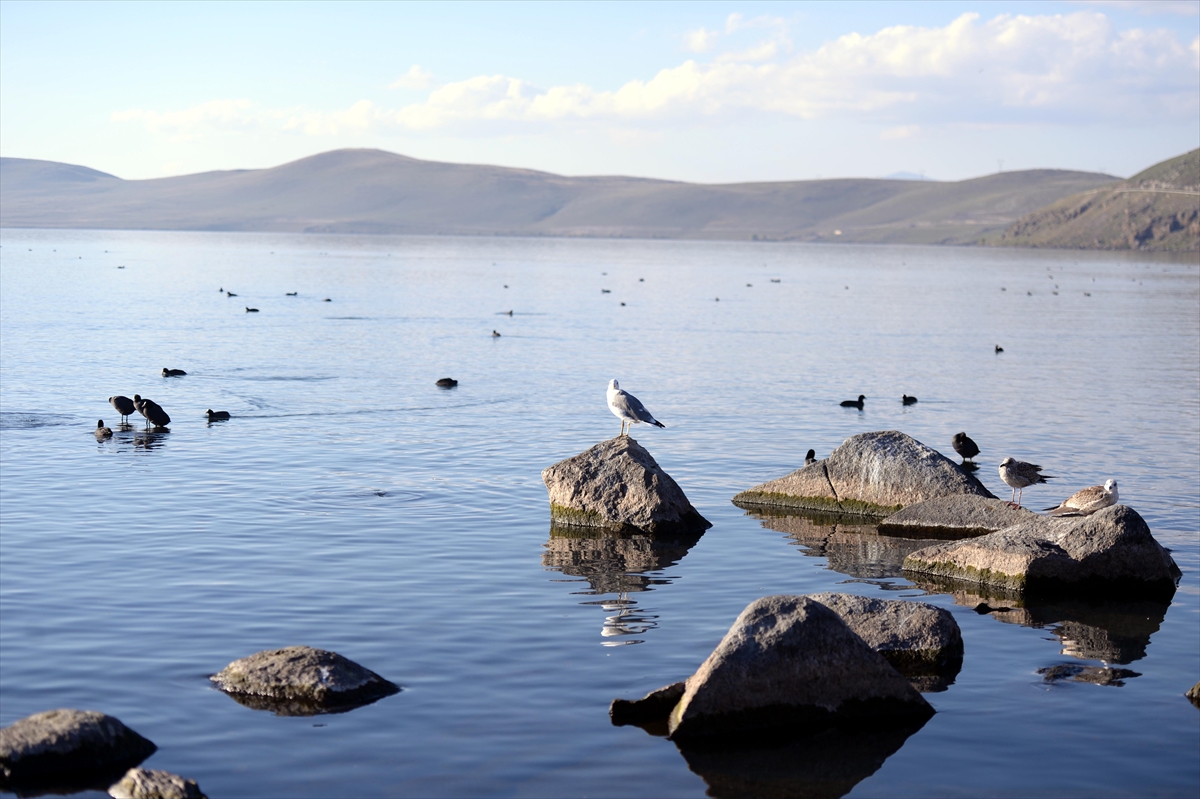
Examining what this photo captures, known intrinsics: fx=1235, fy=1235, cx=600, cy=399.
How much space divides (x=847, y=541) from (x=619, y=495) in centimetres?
409

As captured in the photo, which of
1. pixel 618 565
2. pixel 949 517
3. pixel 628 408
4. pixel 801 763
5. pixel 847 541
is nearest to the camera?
pixel 801 763

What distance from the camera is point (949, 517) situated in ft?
71.9

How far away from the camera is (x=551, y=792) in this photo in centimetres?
1130

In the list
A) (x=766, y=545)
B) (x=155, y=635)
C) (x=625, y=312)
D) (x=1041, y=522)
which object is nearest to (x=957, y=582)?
(x=1041, y=522)

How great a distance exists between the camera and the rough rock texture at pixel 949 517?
2141 cm

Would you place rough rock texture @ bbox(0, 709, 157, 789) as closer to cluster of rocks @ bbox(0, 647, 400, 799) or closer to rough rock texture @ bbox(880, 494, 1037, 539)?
cluster of rocks @ bbox(0, 647, 400, 799)

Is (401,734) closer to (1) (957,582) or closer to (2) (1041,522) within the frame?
(1) (957,582)

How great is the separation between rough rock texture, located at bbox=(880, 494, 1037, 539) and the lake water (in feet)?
2.28

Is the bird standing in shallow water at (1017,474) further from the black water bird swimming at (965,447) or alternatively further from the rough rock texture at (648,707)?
the rough rock texture at (648,707)

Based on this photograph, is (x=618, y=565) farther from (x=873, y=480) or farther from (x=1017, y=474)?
(x=1017, y=474)

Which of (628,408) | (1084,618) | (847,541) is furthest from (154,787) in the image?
(628,408)

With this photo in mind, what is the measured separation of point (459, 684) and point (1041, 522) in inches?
408

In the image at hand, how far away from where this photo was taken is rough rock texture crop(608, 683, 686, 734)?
12.9m

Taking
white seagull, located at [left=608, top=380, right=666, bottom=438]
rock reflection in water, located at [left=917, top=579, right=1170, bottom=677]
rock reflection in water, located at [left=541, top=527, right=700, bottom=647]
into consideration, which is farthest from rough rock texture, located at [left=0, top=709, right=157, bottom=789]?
white seagull, located at [left=608, top=380, right=666, bottom=438]
